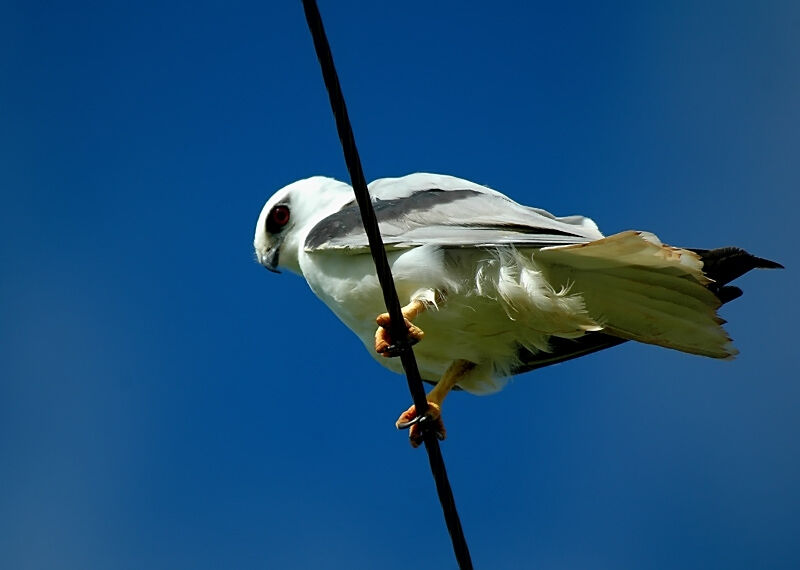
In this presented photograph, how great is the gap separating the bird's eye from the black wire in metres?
2.29

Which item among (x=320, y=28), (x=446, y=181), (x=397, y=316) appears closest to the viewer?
(x=320, y=28)

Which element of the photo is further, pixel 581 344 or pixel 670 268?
pixel 581 344

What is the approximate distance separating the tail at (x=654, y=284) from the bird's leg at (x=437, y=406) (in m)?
0.89

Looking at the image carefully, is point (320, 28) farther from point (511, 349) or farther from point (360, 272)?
point (511, 349)

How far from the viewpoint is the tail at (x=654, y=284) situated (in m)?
4.24

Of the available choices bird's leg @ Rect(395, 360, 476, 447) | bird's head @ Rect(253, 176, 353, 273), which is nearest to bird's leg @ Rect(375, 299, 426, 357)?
bird's leg @ Rect(395, 360, 476, 447)

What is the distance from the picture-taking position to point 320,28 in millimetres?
3021

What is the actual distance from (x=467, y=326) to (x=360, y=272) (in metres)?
0.65

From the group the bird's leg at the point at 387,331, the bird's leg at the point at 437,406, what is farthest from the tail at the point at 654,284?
the bird's leg at the point at 437,406

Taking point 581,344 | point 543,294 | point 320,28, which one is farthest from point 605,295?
point 320,28

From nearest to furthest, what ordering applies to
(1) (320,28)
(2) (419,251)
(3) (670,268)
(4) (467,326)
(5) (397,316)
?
(1) (320,28) → (5) (397,316) → (3) (670,268) → (2) (419,251) → (4) (467,326)

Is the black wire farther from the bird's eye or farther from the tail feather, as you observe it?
the bird's eye

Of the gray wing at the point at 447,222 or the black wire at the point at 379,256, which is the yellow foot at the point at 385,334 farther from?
the black wire at the point at 379,256

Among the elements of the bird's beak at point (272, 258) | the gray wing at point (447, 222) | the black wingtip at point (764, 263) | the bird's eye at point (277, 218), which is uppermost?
the bird's eye at point (277, 218)
